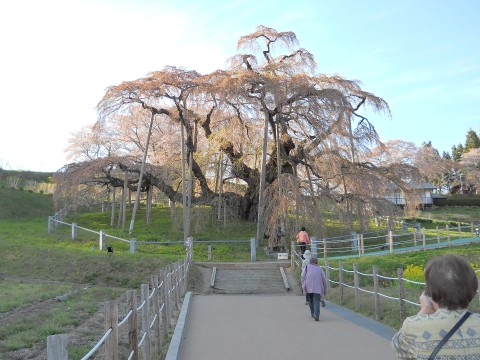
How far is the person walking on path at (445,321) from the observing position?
2.81 meters

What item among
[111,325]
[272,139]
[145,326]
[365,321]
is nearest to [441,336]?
[111,325]

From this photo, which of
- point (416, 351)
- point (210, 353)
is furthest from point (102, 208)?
point (416, 351)

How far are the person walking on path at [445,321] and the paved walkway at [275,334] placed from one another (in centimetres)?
542

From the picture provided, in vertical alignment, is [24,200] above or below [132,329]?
above

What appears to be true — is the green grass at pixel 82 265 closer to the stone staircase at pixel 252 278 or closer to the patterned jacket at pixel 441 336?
the stone staircase at pixel 252 278

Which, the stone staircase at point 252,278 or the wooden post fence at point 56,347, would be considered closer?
the wooden post fence at point 56,347

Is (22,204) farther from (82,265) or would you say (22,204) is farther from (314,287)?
(314,287)

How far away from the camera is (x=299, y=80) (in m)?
28.8

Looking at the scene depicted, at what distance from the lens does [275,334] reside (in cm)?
1029

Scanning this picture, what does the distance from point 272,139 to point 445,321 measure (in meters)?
30.1

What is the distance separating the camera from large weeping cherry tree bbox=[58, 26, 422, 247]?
2833cm

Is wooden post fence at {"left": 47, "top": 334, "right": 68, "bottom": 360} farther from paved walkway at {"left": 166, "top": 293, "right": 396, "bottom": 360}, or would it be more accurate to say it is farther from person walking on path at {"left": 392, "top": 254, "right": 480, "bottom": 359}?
paved walkway at {"left": 166, "top": 293, "right": 396, "bottom": 360}

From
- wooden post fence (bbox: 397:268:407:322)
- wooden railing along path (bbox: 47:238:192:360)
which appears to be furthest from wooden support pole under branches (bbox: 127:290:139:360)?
wooden post fence (bbox: 397:268:407:322)

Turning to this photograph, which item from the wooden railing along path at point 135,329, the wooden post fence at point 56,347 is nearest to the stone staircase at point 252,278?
the wooden railing along path at point 135,329
